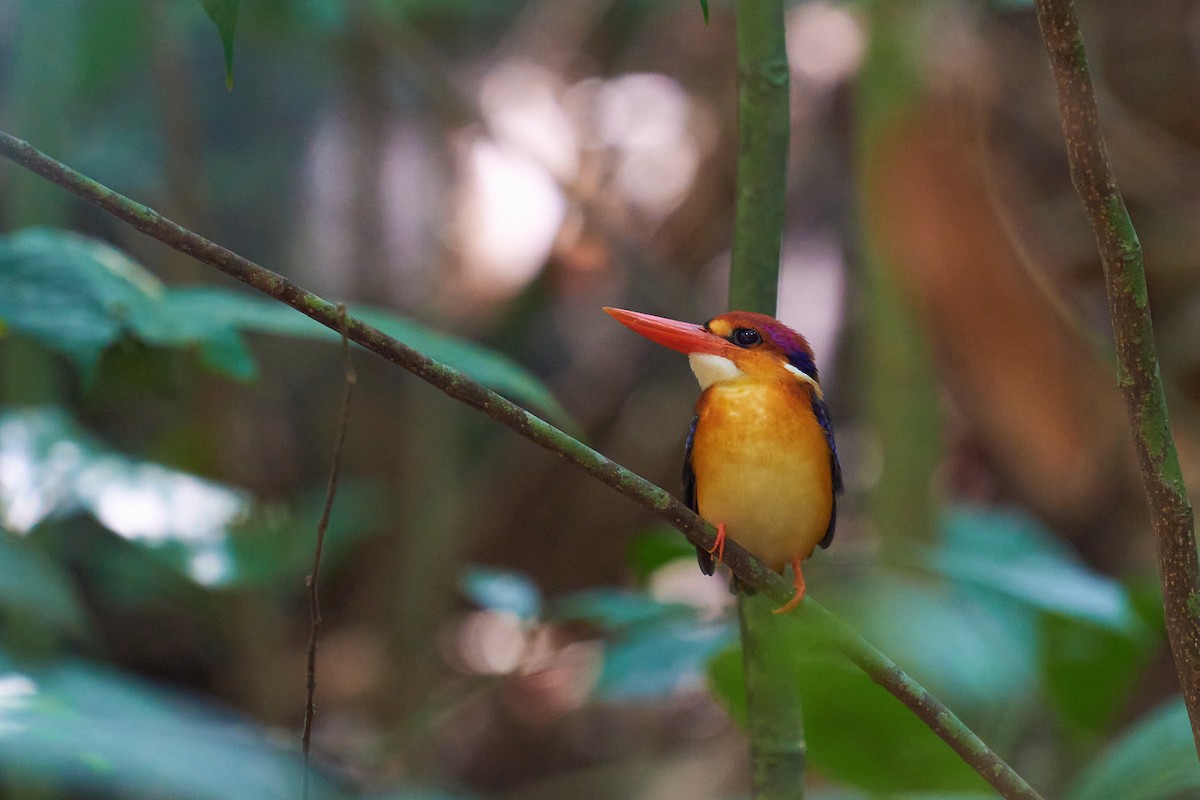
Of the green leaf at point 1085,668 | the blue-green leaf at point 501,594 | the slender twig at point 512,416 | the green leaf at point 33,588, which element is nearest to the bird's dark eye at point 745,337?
the slender twig at point 512,416

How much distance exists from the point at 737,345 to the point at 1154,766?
29.3 inches

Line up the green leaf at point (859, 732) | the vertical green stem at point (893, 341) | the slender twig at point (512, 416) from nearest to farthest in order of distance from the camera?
the slender twig at point (512, 416)
the green leaf at point (859, 732)
the vertical green stem at point (893, 341)

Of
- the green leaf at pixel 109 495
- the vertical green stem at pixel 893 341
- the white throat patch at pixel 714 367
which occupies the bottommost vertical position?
the white throat patch at pixel 714 367

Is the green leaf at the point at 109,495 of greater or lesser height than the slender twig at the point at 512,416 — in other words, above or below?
above

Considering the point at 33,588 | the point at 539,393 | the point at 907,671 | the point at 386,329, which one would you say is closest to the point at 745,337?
the point at 539,393

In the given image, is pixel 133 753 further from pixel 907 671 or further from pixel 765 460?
pixel 907 671

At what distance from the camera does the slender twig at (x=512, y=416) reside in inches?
35.6

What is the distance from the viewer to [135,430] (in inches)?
175

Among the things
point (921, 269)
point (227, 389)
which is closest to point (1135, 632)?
point (921, 269)

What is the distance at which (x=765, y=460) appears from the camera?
5.00ft

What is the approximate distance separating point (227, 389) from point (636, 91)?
2.33 metres

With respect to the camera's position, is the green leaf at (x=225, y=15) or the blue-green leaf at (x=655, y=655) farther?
the blue-green leaf at (x=655, y=655)

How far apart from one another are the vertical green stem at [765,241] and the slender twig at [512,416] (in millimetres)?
276

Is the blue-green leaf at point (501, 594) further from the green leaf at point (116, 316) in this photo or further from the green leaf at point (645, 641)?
the green leaf at point (116, 316)
